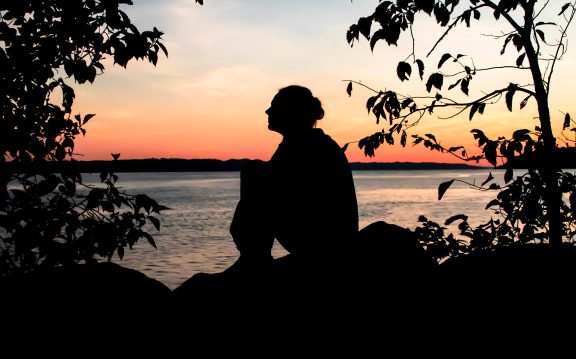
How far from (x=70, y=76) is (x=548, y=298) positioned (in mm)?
4535

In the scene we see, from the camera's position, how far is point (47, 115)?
5.61 metres

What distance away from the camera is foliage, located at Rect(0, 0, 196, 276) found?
448 centimetres

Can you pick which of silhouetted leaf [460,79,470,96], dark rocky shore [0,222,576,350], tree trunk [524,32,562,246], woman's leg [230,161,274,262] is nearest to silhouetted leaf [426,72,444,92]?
silhouetted leaf [460,79,470,96]

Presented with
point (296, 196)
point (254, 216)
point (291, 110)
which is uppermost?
point (291, 110)

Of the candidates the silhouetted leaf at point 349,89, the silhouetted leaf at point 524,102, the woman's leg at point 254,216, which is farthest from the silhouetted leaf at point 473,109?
the woman's leg at point 254,216

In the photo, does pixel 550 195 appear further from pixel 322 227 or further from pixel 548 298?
pixel 322 227

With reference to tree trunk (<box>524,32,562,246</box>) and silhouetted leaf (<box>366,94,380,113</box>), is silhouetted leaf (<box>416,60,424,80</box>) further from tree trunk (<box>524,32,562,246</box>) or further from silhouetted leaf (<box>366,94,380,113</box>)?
tree trunk (<box>524,32,562,246</box>)

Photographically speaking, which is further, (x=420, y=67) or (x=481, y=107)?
(x=481, y=107)

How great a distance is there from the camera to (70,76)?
521 cm

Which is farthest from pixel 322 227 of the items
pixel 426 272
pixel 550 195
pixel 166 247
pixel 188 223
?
pixel 188 223

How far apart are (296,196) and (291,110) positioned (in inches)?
29.3

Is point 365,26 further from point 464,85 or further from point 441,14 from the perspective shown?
point 464,85

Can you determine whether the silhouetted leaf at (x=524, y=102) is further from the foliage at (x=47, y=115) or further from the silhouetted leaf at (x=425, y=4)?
the foliage at (x=47, y=115)

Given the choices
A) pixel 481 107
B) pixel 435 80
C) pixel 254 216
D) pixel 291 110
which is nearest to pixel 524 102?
pixel 481 107
